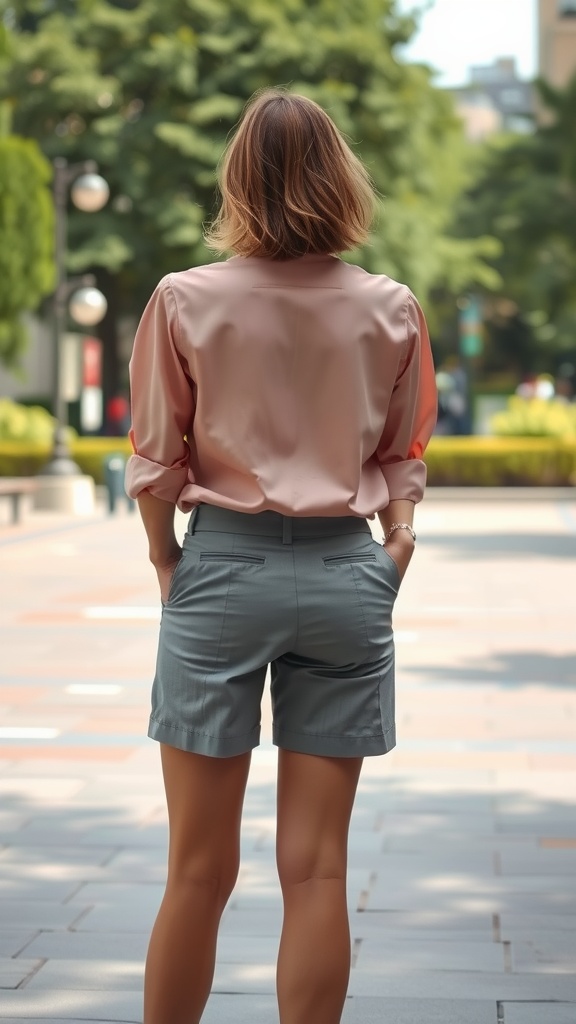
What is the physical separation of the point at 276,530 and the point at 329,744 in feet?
1.15

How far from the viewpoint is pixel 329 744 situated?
2.63m

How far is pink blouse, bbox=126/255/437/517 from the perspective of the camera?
2.58 meters

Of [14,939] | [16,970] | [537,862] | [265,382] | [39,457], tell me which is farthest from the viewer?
[39,457]

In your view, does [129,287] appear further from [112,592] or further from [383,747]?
[383,747]

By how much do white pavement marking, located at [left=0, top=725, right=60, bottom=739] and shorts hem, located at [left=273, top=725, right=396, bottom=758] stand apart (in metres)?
4.19

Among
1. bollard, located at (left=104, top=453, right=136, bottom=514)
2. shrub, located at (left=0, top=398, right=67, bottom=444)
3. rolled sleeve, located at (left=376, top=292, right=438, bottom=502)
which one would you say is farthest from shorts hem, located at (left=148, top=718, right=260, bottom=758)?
shrub, located at (left=0, top=398, right=67, bottom=444)

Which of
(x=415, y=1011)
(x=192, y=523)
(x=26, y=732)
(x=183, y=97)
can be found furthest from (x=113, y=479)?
(x=192, y=523)

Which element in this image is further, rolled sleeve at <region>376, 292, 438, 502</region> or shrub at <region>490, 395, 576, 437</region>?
shrub at <region>490, 395, 576, 437</region>

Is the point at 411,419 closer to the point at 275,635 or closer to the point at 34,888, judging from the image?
the point at 275,635

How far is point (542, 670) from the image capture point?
8.56 meters

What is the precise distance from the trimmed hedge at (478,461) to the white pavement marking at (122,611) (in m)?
16.3

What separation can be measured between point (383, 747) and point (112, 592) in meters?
9.72

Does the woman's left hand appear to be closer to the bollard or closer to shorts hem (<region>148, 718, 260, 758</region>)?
shorts hem (<region>148, 718, 260, 758</region>)

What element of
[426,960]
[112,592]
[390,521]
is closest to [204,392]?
[390,521]
